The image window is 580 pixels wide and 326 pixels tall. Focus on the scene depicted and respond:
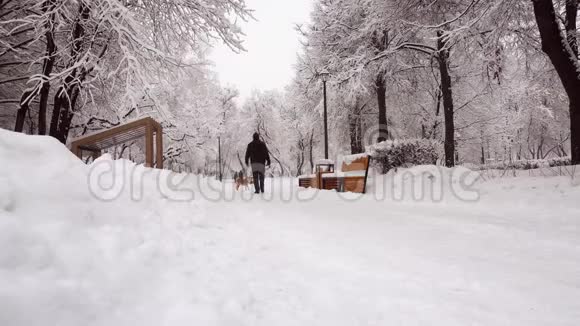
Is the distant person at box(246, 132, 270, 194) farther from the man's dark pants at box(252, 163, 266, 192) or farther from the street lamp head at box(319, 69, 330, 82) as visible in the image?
the street lamp head at box(319, 69, 330, 82)

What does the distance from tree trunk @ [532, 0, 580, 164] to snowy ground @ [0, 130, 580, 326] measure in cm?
502

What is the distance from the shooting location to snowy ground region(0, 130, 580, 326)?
134 cm

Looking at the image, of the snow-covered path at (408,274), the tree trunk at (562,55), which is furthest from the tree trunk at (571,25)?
the snow-covered path at (408,274)

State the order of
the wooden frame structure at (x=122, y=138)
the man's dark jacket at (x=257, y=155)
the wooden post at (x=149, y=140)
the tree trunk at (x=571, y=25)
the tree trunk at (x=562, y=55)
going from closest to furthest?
the wooden frame structure at (x=122, y=138) → the wooden post at (x=149, y=140) → the tree trunk at (x=562, y=55) → the tree trunk at (x=571, y=25) → the man's dark jacket at (x=257, y=155)

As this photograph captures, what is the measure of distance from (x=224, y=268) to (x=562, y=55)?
8.73 m

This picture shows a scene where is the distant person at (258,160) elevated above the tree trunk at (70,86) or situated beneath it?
situated beneath

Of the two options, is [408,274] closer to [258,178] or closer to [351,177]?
[351,177]

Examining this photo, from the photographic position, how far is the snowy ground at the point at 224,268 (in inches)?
52.7

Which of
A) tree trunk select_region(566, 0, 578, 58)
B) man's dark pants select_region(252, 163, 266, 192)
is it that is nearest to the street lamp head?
man's dark pants select_region(252, 163, 266, 192)

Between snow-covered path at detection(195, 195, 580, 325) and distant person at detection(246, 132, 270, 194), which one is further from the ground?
distant person at detection(246, 132, 270, 194)

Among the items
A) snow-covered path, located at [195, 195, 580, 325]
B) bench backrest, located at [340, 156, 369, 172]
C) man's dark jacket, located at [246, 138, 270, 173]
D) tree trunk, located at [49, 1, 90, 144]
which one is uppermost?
tree trunk, located at [49, 1, 90, 144]

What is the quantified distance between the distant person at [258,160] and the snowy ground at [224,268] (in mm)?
5463

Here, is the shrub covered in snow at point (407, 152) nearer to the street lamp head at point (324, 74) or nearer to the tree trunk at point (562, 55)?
the tree trunk at point (562, 55)

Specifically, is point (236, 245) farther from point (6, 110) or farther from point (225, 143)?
point (225, 143)
